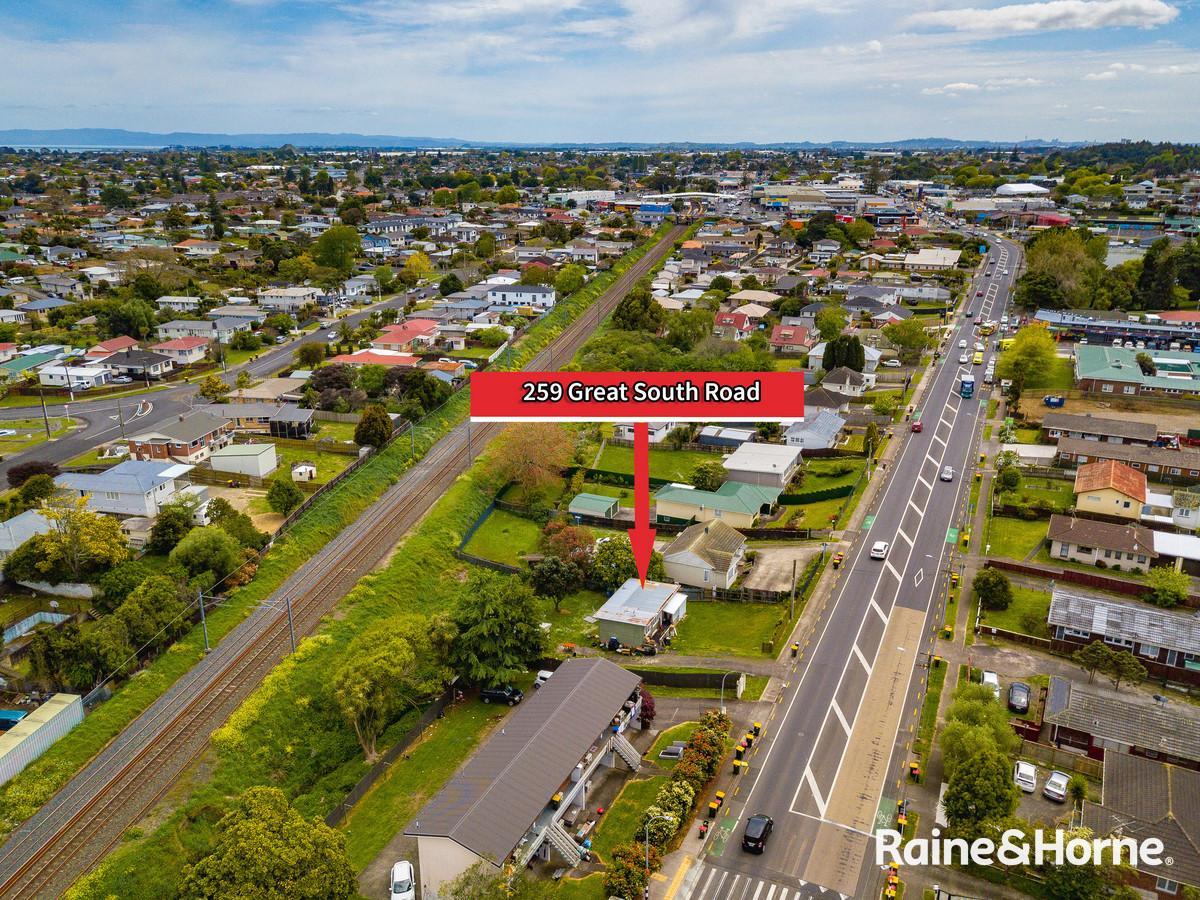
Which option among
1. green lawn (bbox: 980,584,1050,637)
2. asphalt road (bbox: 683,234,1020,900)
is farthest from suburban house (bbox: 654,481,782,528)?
green lawn (bbox: 980,584,1050,637)

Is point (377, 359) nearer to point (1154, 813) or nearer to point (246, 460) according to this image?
point (246, 460)

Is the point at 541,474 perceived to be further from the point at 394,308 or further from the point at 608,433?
→ the point at 394,308

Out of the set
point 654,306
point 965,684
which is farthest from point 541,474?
point 654,306

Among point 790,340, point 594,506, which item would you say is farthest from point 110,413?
point 790,340

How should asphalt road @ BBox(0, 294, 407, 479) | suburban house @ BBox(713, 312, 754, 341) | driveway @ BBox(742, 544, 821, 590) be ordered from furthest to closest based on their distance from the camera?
suburban house @ BBox(713, 312, 754, 341) < asphalt road @ BBox(0, 294, 407, 479) < driveway @ BBox(742, 544, 821, 590)

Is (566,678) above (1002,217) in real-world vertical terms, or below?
below

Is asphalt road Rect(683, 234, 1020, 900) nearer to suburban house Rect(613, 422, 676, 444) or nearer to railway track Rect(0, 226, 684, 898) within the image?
suburban house Rect(613, 422, 676, 444)
